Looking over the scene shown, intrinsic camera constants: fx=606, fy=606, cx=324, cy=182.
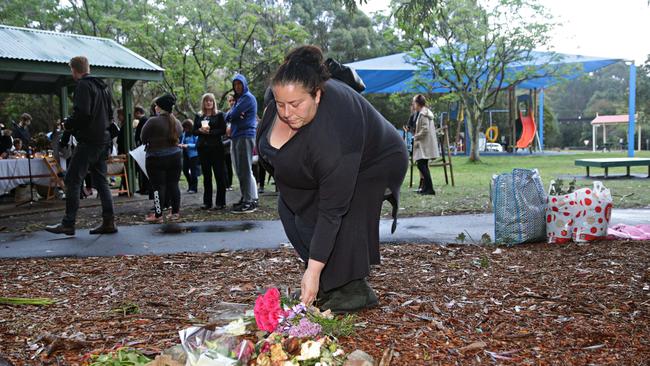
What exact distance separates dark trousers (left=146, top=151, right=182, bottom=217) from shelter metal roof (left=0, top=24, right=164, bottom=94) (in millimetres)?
4589

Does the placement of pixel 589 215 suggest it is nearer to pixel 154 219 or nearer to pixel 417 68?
pixel 154 219

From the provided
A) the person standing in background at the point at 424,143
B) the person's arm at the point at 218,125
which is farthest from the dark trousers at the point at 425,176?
the person's arm at the point at 218,125

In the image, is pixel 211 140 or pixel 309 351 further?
pixel 211 140

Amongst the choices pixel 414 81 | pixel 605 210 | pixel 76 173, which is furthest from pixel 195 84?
pixel 605 210

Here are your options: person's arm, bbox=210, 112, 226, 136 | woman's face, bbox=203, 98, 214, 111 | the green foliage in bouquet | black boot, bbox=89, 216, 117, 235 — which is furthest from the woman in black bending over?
woman's face, bbox=203, 98, 214, 111

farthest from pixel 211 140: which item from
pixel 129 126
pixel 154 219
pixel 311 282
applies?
pixel 311 282

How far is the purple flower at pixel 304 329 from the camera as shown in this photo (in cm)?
269

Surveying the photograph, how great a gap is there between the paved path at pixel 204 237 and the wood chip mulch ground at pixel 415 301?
507mm

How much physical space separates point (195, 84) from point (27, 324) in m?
23.2

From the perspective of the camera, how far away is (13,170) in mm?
12109

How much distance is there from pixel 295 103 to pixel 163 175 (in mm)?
6154

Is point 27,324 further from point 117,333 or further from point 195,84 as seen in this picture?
point 195,84

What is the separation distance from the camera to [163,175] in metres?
8.70

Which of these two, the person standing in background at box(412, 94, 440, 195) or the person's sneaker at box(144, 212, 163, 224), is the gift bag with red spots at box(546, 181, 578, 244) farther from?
the person standing in background at box(412, 94, 440, 195)
